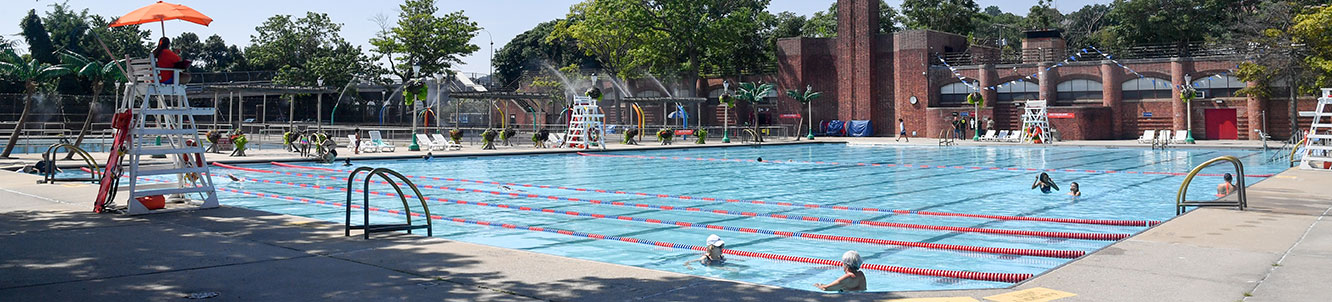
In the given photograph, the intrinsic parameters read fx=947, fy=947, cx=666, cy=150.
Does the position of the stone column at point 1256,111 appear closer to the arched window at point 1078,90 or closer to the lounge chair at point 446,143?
the arched window at point 1078,90

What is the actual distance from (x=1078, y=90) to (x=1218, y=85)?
649 centimetres

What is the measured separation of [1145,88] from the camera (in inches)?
1896

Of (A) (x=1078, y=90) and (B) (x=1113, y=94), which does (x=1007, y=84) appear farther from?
(B) (x=1113, y=94)

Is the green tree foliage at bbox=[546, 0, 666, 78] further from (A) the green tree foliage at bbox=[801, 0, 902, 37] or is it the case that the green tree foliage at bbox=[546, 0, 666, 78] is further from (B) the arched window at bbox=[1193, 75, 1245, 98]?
(B) the arched window at bbox=[1193, 75, 1245, 98]

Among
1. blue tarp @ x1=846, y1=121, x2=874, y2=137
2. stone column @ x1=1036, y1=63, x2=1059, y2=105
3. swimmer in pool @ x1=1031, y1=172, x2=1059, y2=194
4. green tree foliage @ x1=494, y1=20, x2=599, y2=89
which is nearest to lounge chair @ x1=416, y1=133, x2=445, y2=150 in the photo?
swimmer in pool @ x1=1031, y1=172, x2=1059, y2=194

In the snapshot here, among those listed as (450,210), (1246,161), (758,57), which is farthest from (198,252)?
(758,57)

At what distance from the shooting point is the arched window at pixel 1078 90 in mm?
49562

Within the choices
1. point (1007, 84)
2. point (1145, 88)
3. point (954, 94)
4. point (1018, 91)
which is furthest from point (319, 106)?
point (1145, 88)

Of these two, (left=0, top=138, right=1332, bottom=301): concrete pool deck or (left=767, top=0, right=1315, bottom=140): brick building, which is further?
(left=767, top=0, right=1315, bottom=140): brick building

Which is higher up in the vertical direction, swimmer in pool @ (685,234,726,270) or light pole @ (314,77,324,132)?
light pole @ (314,77,324,132)

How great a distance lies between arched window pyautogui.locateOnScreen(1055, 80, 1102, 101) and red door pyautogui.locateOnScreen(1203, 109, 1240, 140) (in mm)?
5261

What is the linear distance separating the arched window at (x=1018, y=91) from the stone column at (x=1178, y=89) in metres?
6.71

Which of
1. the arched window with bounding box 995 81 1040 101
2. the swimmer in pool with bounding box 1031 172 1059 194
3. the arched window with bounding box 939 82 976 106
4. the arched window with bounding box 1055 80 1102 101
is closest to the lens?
the swimmer in pool with bounding box 1031 172 1059 194

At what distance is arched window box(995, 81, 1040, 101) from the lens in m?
51.1
